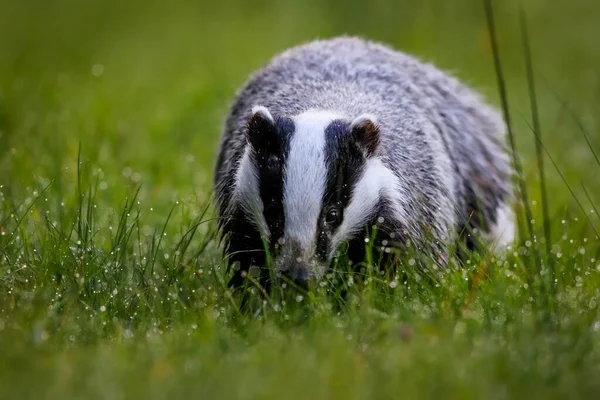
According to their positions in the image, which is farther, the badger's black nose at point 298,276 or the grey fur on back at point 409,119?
the grey fur on back at point 409,119

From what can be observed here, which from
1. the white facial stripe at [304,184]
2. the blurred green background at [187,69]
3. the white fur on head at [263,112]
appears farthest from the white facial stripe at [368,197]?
the blurred green background at [187,69]

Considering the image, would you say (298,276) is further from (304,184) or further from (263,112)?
(263,112)

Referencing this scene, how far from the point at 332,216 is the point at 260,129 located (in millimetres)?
449

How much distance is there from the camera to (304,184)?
3812 mm

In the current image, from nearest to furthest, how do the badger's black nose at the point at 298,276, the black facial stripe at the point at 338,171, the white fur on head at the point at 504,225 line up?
1. the badger's black nose at the point at 298,276
2. the black facial stripe at the point at 338,171
3. the white fur on head at the point at 504,225

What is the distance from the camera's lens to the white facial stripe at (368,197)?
3936 millimetres

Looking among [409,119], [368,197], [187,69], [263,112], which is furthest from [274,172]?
[187,69]

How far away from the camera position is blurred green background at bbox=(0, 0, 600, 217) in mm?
6250

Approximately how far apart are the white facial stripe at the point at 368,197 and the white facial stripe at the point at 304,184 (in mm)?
151

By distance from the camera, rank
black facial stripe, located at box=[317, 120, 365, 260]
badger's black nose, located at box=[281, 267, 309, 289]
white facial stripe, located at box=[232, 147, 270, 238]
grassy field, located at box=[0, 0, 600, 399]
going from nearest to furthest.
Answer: grassy field, located at box=[0, 0, 600, 399]
badger's black nose, located at box=[281, 267, 309, 289]
black facial stripe, located at box=[317, 120, 365, 260]
white facial stripe, located at box=[232, 147, 270, 238]

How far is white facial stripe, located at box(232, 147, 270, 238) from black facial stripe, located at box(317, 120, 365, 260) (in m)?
0.22

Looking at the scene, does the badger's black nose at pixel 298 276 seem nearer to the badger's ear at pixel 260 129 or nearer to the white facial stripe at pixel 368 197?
the white facial stripe at pixel 368 197

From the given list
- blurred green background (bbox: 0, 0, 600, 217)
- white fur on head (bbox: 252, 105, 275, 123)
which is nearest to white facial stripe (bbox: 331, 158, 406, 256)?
white fur on head (bbox: 252, 105, 275, 123)

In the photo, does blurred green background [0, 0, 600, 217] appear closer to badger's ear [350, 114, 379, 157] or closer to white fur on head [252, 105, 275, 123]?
white fur on head [252, 105, 275, 123]
